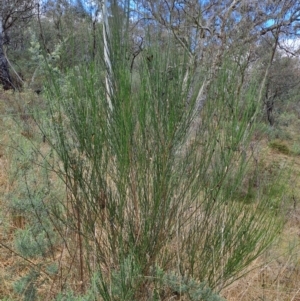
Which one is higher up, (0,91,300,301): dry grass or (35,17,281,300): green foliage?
(35,17,281,300): green foliage

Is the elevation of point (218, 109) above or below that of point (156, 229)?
above

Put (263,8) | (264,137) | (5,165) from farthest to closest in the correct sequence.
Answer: (263,8) → (5,165) → (264,137)

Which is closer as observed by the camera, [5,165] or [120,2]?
[120,2]

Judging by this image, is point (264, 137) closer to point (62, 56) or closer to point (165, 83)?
point (165, 83)

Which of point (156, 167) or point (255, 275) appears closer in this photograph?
point (156, 167)

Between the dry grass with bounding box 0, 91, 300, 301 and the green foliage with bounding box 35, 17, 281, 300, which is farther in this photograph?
the dry grass with bounding box 0, 91, 300, 301

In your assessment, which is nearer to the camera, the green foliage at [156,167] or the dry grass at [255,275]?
the green foliage at [156,167]

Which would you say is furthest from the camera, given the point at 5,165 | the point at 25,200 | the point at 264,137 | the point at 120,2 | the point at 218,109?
the point at 5,165

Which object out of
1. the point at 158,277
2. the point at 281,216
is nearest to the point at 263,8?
the point at 281,216

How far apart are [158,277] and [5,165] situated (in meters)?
2.95

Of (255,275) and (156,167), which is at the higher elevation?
(156,167)

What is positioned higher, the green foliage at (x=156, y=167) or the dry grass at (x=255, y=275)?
the green foliage at (x=156, y=167)

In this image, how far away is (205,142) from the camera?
1.45 m

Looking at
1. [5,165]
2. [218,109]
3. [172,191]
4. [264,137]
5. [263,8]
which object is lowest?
[5,165]
